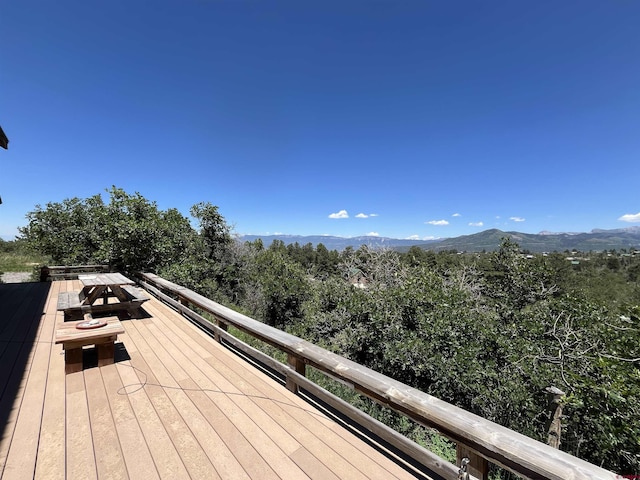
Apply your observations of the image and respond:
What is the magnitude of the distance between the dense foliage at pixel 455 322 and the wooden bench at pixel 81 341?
457 cm

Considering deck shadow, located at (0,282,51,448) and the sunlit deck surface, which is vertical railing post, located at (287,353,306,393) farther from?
deck shadow, located at (0,282,51,448)

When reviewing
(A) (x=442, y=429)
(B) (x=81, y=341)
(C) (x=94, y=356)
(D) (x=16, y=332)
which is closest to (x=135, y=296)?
(D) (x=16, y=332)

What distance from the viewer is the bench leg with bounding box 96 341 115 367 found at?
3.02 m

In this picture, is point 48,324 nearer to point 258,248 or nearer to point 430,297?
point 430,297

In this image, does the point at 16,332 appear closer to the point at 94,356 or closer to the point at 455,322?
the point at 94,356

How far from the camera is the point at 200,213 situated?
1581 cm

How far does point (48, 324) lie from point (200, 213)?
464 inches

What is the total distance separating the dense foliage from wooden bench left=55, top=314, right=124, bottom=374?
4572mm

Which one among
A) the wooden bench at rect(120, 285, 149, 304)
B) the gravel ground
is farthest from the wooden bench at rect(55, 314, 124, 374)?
the gravel ground

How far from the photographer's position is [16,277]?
1429 cm

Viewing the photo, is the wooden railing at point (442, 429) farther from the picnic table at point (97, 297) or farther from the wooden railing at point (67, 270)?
the wooden railing at point (67, 270)

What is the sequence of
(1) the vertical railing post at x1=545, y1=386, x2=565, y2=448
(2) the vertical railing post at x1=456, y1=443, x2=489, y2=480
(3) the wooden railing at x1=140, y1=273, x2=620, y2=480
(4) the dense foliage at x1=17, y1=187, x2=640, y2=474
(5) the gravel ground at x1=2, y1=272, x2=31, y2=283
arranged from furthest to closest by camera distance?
(5) the gravel ground at x1=2, y1=272, x2=31, y2=283 → (4) the dense foliage at x1=17, y1=187, x2=640, y2=474 → (1) the vertical railing post at x1=545, y1=386, x2=565, y2=448 → (2) the vertical railing post at x1=456, y1=443, x2=489, y2=480 → (3) the wooden railing at x1=140, y1=273, x2=620, y2=480

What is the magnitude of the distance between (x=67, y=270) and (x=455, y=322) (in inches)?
434

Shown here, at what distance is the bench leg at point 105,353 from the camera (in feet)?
9.89
